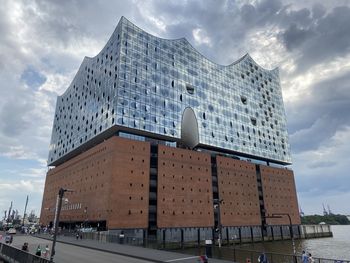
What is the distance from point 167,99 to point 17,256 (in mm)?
52294

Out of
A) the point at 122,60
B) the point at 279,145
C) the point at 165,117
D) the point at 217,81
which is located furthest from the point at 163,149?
the point at 279,145

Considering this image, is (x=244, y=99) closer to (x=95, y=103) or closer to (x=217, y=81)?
(x=217, y=81)

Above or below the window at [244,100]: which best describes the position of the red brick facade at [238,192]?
below

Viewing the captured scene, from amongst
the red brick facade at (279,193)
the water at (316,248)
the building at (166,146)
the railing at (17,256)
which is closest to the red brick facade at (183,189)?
the building at (166,146)

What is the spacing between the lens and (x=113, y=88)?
62531mm

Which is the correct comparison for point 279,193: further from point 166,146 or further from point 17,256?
point 17,256

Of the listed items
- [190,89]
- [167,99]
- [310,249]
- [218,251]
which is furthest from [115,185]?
[310,249]

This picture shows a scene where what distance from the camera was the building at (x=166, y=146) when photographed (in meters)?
57.2

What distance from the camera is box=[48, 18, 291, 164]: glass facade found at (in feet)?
207

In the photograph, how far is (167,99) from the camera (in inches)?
2685

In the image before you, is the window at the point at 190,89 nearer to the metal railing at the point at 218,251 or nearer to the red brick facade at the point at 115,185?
the red brick facade at the point at 115,185

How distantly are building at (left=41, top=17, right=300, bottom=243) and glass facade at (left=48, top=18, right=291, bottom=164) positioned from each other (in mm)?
290

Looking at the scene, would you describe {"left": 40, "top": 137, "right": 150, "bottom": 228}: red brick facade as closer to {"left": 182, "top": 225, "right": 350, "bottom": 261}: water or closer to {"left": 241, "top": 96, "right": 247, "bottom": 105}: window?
{"left": 182, "top": 225, "right": 350, "bottom": 261}: water

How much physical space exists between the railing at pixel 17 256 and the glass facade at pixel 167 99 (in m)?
37.5
